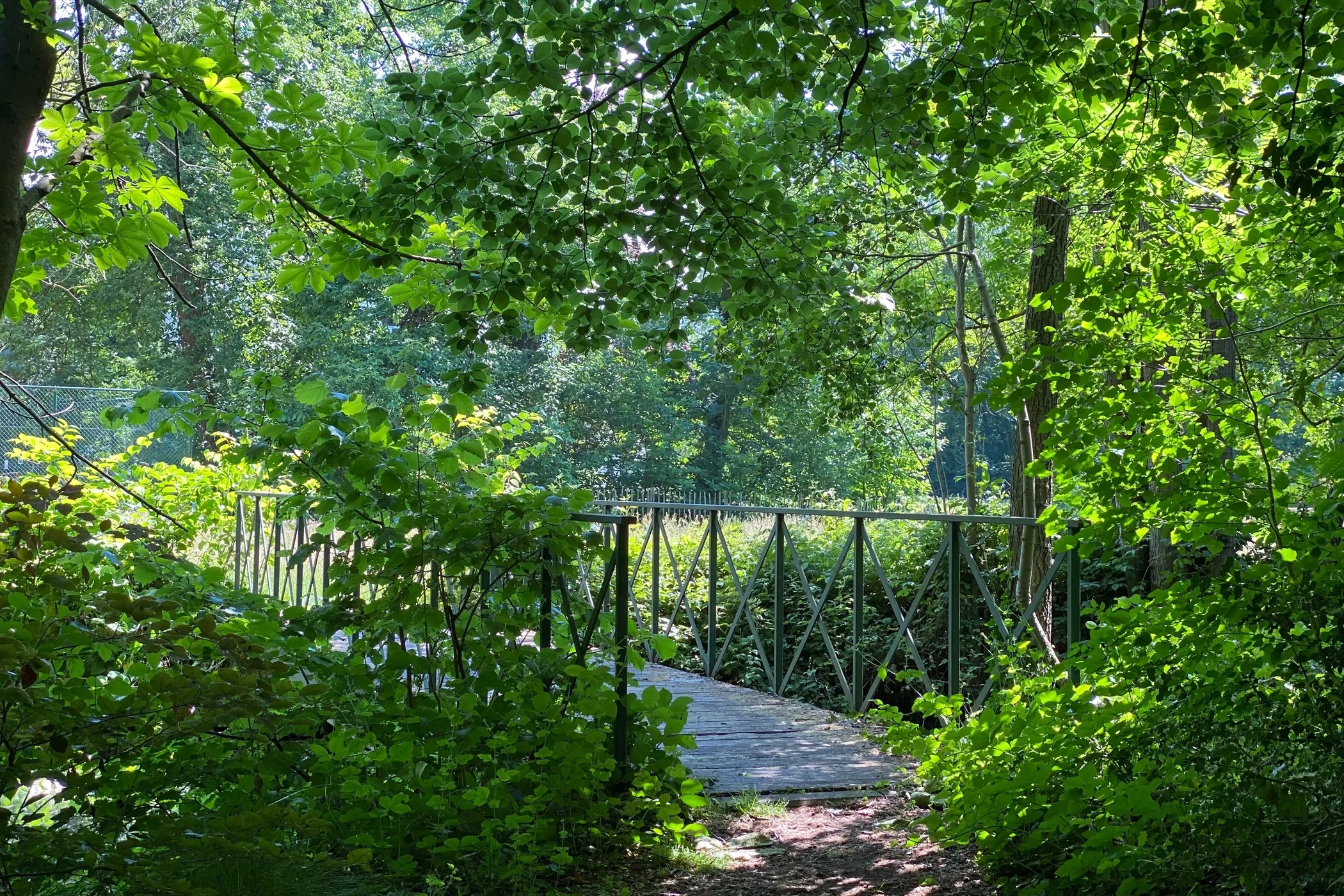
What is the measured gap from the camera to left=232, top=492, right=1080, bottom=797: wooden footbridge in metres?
3.56

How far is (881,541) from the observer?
8039mm

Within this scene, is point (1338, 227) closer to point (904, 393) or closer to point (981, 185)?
point (981, 185)

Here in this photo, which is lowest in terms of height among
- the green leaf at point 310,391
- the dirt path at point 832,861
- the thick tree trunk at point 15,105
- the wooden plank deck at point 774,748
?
the dirt path at point 832,861

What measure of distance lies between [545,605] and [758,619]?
477 centimetres

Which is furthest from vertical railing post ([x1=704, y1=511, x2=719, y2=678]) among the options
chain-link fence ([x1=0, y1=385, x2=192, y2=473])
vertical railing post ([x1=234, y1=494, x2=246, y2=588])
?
chain-link fence ([x1=0, y1=385, x2=192, y2=473])

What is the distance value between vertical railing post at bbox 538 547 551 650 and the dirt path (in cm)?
88

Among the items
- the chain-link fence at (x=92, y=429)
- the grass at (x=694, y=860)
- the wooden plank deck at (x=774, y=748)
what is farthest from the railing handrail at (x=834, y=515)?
the chain-link fence at (x=92, y=429)

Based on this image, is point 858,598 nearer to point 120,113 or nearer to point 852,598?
point 852,598

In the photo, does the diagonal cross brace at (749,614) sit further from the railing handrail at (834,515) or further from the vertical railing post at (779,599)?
the railing handrail at (834,515)

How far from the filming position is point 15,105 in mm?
2416

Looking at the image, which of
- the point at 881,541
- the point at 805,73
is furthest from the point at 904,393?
the point at 805,73

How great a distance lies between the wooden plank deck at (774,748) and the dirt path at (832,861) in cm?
25

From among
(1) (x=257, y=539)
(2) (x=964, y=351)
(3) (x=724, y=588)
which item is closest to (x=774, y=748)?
(2) (x=964, y=351)

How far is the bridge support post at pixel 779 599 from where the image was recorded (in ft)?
20.0
